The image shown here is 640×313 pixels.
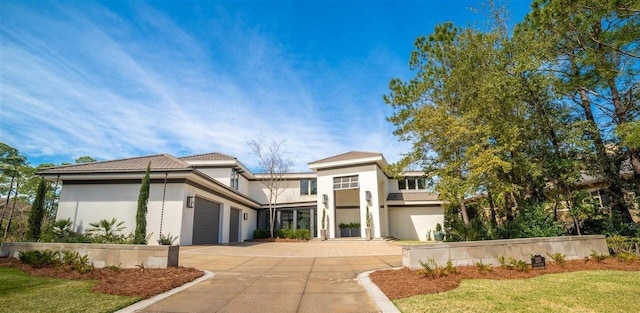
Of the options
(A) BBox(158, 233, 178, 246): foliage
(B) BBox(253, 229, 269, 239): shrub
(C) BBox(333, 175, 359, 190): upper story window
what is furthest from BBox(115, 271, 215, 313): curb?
(B) BBox(253, 229, 269, 239): shrub

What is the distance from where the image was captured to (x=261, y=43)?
12.6m

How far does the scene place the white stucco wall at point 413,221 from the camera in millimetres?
26625

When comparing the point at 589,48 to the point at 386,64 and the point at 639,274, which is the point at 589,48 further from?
the point at 386,64

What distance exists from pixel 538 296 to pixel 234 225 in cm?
2052

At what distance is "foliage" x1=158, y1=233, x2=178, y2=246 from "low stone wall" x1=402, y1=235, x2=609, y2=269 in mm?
10816

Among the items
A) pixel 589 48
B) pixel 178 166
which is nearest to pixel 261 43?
pixel 178 166

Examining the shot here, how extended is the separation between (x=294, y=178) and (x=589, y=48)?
2341cm

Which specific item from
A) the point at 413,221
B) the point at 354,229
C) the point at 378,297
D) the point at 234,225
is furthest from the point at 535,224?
the point at 234,225

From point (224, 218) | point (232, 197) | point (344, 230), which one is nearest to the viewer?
point (224, 218)

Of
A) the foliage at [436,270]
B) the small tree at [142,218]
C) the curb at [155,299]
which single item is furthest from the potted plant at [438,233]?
the curb at [155,299]

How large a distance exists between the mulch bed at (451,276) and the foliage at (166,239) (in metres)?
10.4

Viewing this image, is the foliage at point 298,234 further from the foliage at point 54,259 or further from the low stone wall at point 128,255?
the foliage at point 54,259

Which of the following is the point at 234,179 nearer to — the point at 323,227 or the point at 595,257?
the point at 323,227

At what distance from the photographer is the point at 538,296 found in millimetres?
5152
